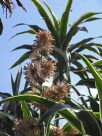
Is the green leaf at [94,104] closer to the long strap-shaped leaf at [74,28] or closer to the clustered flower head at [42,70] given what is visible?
the clustered flower head at [42,70]

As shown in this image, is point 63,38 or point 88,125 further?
point 63,38

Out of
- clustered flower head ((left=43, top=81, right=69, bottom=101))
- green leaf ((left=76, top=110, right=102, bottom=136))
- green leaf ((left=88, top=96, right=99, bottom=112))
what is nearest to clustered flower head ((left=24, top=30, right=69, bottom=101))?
clustered flower head ((left=43, top=81, right=69, bottom=101))

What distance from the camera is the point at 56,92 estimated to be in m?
2.63

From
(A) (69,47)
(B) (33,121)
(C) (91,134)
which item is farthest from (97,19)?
(B) (33,121)

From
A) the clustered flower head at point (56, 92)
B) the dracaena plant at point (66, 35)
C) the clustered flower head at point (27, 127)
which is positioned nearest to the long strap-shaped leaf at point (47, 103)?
the clustered flower head at point (56, 92)

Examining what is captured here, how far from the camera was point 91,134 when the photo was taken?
3.02 m

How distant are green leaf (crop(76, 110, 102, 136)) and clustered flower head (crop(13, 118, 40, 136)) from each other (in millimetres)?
533

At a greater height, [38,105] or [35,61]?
[35,61]

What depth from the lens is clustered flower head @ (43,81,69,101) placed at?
2.60 metres

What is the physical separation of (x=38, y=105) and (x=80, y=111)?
39cm

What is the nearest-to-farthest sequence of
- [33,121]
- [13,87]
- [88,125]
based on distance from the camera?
[33,121] → [88,125] → [13,87]

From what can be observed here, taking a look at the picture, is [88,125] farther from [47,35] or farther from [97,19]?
[97,19]

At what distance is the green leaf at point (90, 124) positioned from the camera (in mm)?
2953

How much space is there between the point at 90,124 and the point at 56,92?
48 centimetres
